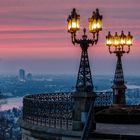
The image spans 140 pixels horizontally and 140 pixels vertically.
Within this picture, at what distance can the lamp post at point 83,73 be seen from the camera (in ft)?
104

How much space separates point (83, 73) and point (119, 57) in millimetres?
12588

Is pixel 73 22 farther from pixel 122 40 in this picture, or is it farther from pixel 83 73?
pixel 122 40

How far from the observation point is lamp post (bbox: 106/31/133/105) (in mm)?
44250

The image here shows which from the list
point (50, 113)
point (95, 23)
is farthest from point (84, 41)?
point (50, 113)

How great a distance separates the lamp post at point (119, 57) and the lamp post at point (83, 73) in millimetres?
11300

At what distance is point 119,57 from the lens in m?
44.6

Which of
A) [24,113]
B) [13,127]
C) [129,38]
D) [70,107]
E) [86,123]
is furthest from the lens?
[13,127]

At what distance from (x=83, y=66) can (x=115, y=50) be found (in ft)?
41.4

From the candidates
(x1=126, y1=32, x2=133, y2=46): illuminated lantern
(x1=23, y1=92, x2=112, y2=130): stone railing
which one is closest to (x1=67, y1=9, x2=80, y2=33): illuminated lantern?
(x1=23, y1=92, x2=112, y2=130): stone railing

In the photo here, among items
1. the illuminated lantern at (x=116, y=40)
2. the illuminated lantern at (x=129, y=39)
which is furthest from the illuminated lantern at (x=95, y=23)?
the illuminated lantern at (x=129, y=39)

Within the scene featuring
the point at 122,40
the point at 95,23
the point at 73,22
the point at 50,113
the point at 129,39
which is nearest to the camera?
the point at 95,23

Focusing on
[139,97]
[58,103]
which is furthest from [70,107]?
[139,97]

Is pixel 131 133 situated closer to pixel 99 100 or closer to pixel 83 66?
pixel 83 66

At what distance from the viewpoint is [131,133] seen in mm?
31266
